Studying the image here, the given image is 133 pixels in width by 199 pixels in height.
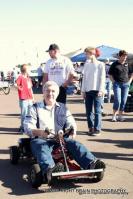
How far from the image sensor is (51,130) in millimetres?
6297

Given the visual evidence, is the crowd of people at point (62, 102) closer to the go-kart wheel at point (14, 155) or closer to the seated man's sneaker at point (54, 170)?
the seated man's sneaker at point (54, 170)

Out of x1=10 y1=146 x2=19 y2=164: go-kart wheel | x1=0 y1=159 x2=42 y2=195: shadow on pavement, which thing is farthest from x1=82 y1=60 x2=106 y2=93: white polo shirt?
x1=10 y1=146 x2=19 y2=164: go-kart wheel

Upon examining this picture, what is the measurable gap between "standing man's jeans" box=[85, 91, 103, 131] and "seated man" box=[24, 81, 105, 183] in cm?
286

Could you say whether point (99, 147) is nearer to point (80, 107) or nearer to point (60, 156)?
point (60, 156)

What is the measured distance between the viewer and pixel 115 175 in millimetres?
6363

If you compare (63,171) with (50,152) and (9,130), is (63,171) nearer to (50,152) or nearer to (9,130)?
(50,152)

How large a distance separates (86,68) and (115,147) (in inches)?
78.2

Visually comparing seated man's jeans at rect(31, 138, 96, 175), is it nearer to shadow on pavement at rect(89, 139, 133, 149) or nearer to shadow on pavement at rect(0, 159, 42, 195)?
shadow on pavement at rect(0, 159, 42, 195)

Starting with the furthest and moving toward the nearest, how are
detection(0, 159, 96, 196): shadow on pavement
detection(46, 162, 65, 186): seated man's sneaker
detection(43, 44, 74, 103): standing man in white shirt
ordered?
detection(43, 44, 74, 103): standing man in white shirt
detection(0, 159, 96, 196): shadow on pavement
detection(46, 162, 65, 186): seated man's sneaker

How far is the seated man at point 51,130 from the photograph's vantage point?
19.1 ft

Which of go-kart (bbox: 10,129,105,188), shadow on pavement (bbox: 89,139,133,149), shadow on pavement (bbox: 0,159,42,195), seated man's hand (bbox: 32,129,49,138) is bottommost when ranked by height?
shadow on pavement (bbox: 0,159,42,195)

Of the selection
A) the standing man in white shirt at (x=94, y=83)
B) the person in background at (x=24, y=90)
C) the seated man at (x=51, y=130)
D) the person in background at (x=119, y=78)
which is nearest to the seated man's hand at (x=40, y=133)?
the seated man at (x=51, y=130)

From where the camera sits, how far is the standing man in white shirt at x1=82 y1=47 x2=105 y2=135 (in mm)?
9352

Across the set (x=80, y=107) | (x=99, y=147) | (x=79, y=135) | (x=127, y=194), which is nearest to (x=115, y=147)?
(x=99, y=147)
